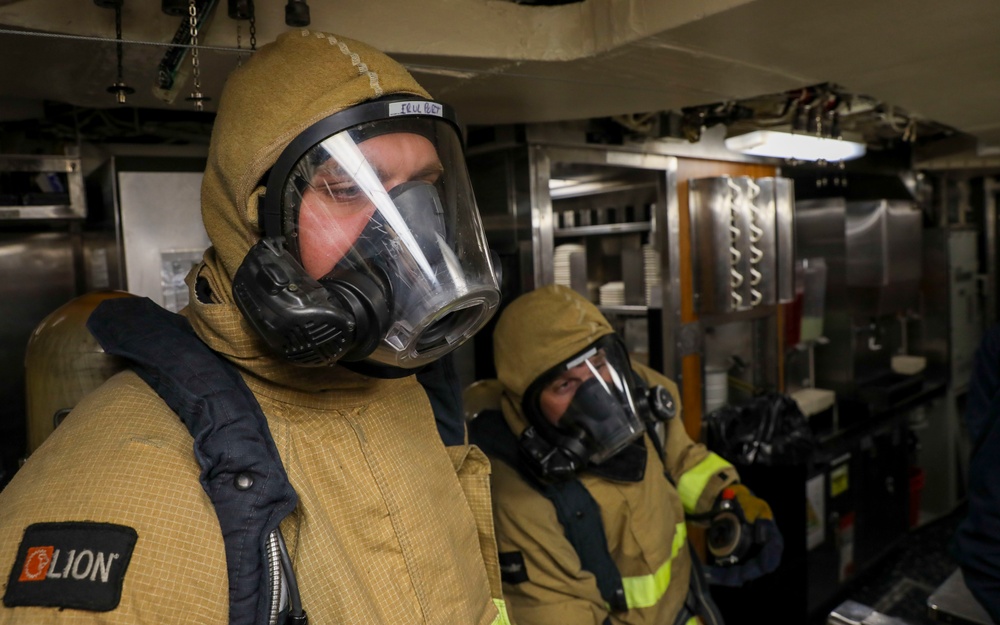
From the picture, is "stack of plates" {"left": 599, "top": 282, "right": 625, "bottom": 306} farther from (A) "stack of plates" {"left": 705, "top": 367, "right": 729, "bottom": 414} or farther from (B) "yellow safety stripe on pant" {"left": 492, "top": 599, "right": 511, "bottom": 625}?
(B) "yellow safety stripe on pant" {"left": 492, "top": 599, "right": 511, "bottom": 625}

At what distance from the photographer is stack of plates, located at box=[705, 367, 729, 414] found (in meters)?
4.27

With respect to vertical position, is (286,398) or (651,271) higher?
(651,271)

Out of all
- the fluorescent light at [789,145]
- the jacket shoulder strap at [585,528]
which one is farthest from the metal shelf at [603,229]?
the jacket shoulder strap at [585,528]

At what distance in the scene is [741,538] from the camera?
2701mm

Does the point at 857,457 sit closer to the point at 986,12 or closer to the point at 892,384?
the point at 892,384

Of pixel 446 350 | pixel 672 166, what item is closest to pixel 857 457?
pixel 672 166

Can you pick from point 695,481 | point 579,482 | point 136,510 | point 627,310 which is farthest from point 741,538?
point 136,510

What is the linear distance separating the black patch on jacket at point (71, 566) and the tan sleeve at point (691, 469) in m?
2.24

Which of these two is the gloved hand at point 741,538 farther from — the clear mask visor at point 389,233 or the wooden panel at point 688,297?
the clear mask visor at point 389,233

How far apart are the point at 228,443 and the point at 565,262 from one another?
3.34 m

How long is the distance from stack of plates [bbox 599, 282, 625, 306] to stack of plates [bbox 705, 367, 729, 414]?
688 millimetres

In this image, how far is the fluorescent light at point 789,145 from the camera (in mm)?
3753

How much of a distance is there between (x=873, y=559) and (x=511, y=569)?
3.74 meters

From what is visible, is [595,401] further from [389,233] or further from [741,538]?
[389,233]
